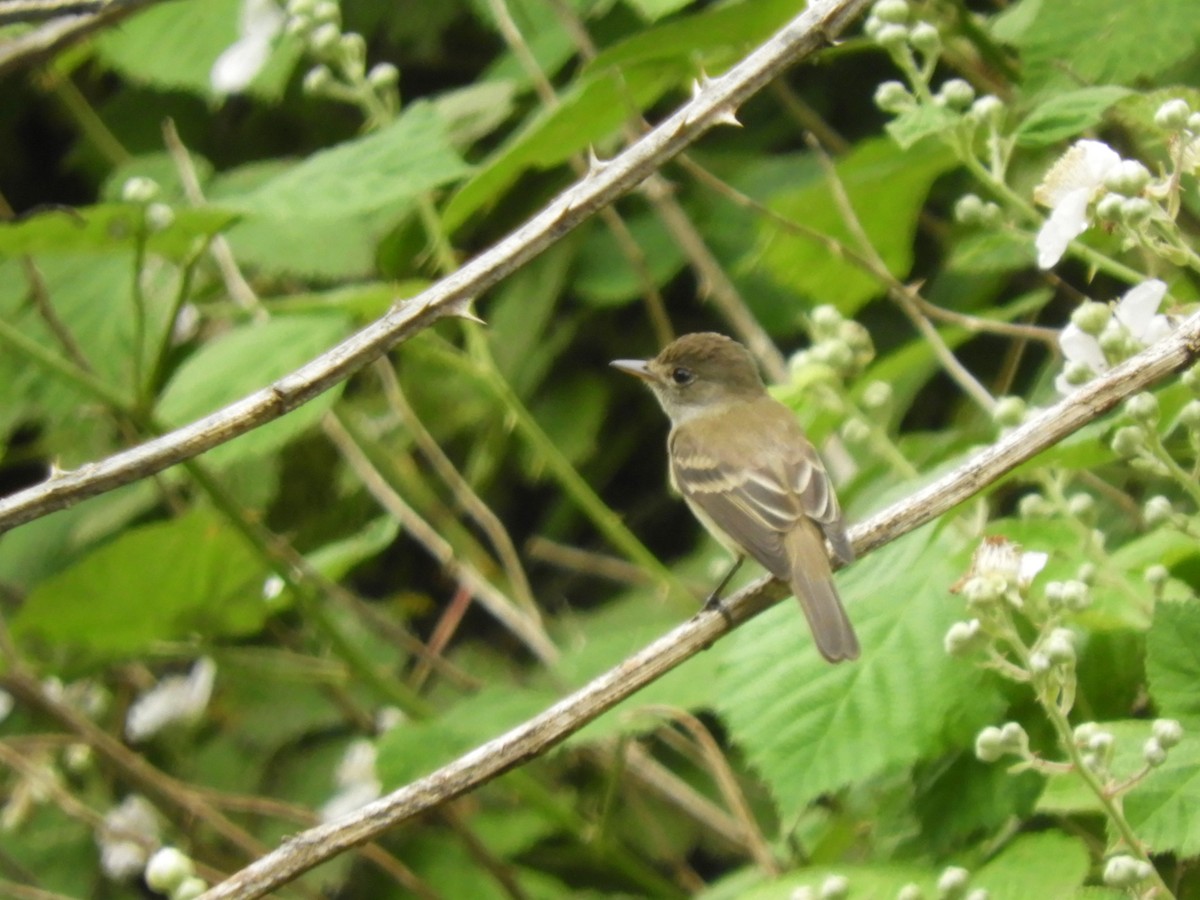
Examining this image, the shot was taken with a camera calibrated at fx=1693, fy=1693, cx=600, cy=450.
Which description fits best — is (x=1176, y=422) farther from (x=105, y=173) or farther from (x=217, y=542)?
(x=105, y=173)

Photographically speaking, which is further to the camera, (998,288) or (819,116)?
(819,116)

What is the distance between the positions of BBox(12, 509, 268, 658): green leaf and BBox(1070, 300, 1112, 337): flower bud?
2.08m

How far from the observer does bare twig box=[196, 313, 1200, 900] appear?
2287 mm

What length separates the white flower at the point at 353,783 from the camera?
479 centimetres

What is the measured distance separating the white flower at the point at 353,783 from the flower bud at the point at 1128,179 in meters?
2.80

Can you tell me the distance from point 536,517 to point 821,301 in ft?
6.36

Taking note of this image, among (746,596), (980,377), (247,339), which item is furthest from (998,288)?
(247,339)

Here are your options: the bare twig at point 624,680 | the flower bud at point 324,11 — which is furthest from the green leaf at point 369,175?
the bare twig at point 624,680

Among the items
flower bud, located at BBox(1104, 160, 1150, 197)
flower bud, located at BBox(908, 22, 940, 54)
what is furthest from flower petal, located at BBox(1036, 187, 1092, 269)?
flower bud, located at BBox(908, 22, 940, 54)

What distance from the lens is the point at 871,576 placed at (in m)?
3.38

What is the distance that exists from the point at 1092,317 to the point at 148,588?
94.7 inches

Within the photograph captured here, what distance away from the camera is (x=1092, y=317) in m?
2.65

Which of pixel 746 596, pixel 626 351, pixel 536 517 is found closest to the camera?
pixel 746 596

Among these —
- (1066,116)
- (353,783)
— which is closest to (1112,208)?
(1066,116)
